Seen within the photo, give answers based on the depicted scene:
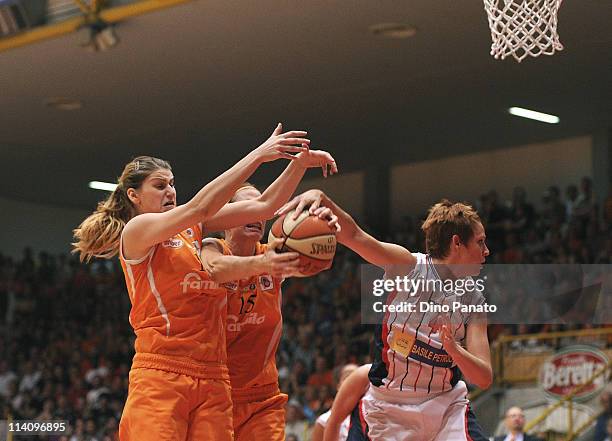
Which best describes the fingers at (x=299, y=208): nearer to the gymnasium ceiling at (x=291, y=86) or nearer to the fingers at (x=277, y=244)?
the fingers at (x=277, y=244)

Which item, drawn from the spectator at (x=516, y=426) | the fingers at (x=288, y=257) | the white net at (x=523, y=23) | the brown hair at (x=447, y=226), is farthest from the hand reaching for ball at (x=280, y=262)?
the spectator at (x=516, y=426)

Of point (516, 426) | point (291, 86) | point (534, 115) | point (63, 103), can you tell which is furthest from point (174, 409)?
point (534, 115)

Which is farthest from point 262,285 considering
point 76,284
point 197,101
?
point 76,284

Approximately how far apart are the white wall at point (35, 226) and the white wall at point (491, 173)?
305 inches

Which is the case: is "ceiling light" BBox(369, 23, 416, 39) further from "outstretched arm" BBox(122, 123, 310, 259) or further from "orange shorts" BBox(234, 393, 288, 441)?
"outstretched arm" BBox(122, 123, 310, 259)

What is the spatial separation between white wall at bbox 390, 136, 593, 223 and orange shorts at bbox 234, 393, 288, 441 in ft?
45.2

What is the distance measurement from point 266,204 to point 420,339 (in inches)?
38.8

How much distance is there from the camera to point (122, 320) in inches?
792

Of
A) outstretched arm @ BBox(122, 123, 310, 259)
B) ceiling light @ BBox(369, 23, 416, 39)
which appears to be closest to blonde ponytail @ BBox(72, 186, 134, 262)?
outstretched arm @ BBox(122, 123, 310, 259)

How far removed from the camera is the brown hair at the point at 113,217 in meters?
4.86

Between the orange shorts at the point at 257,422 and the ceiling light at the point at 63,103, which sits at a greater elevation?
the ceiling light at the point at 63,103

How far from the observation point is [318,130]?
1722 centimetres

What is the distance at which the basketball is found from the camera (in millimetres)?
4184

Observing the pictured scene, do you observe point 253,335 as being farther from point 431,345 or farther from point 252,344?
point 431,345
